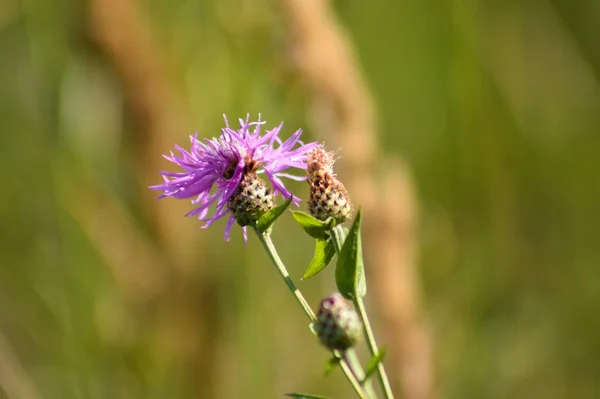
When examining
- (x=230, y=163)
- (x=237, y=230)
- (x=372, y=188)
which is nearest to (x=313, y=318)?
(x=230, y=163)

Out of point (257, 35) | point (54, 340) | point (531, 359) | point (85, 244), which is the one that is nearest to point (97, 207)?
point (85, 244)

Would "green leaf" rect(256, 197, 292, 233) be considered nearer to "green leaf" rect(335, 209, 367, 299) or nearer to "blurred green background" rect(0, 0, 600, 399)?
"green leaf" rect(335, 209, 367, 299)

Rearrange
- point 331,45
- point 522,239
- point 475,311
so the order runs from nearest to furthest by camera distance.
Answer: point 331,45 < point 475,311 < point 522,239

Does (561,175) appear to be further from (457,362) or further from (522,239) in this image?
(457,362)

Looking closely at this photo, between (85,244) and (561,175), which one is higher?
(85,244)

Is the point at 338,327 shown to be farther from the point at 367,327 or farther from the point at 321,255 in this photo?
the point at 321,255
